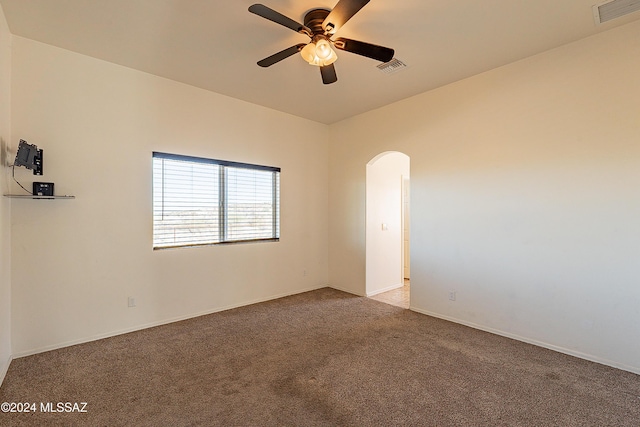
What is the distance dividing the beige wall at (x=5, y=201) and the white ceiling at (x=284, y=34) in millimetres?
283

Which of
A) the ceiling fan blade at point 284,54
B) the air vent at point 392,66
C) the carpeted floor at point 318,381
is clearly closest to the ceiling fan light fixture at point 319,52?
the ceiling fan blade at point 284,54

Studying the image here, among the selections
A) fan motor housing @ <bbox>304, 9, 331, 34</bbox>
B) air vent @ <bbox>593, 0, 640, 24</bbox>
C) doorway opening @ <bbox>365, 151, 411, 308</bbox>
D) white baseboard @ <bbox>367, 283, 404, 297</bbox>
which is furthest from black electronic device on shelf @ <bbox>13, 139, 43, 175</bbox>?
air vent @ <bbox>593, 0, 640, 24</bbox>

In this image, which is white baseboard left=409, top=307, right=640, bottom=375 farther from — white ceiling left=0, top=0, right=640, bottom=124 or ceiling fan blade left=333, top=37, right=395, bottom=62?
ceiling fan blade left=333, top=37, right=395, bottom=62

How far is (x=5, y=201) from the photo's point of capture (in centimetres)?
260

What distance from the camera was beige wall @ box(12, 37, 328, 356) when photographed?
280cm

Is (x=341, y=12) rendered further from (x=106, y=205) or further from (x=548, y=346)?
(x=548, y=346)

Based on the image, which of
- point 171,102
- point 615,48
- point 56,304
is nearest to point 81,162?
point 171,102

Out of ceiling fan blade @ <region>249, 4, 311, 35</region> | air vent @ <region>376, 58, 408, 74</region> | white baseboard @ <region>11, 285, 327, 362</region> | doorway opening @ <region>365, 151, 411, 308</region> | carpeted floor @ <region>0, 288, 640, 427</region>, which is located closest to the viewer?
ceiling fan blade @ <region>249, 4, 311, 35</region>

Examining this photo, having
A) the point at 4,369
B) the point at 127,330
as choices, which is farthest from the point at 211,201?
the point at 4,369

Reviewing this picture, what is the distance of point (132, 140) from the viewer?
335cm

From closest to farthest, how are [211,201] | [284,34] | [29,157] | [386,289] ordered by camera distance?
[29,157] < [284,34] < [211,201] < [386,289]

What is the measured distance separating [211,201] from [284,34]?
2355 mm

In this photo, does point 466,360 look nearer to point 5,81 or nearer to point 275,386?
point 275,386

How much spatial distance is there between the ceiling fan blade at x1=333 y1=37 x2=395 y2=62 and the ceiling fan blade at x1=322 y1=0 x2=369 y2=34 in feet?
0.44
